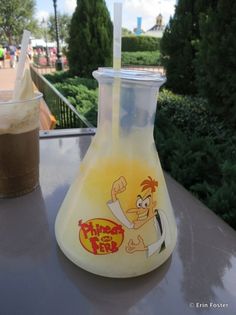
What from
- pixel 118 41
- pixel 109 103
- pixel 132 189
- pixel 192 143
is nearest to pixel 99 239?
pixel 132 189

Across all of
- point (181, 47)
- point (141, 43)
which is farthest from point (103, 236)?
point (141, 43)

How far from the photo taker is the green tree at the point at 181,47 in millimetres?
5051

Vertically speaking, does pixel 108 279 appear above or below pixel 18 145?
below

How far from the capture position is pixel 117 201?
69cm

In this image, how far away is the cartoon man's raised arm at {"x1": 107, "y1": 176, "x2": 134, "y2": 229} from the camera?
684mm

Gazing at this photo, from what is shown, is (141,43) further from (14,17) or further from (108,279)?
(108,279)

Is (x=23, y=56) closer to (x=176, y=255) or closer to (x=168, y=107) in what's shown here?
(x=176, y=255)

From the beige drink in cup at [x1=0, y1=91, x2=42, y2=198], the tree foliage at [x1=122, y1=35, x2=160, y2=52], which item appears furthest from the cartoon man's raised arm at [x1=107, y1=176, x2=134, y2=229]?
the tree foliage at [x1=122, y1=35, x2=160, y2=52]

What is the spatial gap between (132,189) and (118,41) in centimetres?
32

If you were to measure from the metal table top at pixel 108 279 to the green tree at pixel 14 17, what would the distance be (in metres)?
32.6

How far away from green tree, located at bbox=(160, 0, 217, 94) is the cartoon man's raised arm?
4684mm

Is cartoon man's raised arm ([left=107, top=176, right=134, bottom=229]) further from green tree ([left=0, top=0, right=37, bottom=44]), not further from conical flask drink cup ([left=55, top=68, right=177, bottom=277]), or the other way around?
green tree ([left=0, top=0, right=37, bottom=44])

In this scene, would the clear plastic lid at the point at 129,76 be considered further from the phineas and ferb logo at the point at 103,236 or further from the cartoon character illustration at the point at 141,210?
the phineas and ferb logo at the point at 103,236

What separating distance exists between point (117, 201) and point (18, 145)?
1.59 ft
